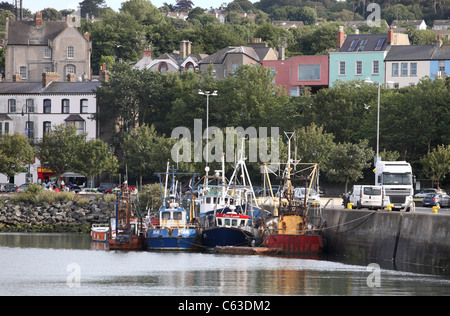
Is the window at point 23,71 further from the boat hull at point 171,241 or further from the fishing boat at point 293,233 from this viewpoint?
the fishing boat at point 293,233

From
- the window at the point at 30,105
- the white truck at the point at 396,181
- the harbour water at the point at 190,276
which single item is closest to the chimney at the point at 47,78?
the window at the point at 30,105

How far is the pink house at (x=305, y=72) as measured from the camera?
11838 centimetres

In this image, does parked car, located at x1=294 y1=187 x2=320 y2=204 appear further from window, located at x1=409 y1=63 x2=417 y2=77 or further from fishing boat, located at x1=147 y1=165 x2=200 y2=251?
window, located at x1=409 y1=63 x2=417 y2=77

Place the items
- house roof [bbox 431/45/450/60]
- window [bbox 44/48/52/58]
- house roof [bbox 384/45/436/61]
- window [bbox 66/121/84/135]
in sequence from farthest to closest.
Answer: window [bbox 44/48/52/58] < house roof [bbox 384/45/436/61] < house roof [bbox 431/45/450/60] < window [bbox 66/121/84/135]

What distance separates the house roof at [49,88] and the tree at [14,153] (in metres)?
11.3

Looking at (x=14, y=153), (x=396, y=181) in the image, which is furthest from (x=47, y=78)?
(x=396, y=181)

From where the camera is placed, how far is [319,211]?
64.4 metres

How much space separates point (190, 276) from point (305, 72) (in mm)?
72734

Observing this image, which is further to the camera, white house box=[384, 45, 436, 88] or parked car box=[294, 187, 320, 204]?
white house box=[384, 45, 436, 88]

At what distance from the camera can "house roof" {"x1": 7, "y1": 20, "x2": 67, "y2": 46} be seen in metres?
130

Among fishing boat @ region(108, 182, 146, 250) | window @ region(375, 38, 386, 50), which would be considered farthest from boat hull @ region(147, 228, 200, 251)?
window @ region(375, 38, 386, 50)

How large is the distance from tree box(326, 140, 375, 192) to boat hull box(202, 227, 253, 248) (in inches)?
1045

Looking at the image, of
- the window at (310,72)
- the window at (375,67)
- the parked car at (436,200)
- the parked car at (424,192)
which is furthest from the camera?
the window at (310,72)

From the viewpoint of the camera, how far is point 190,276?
161ft
